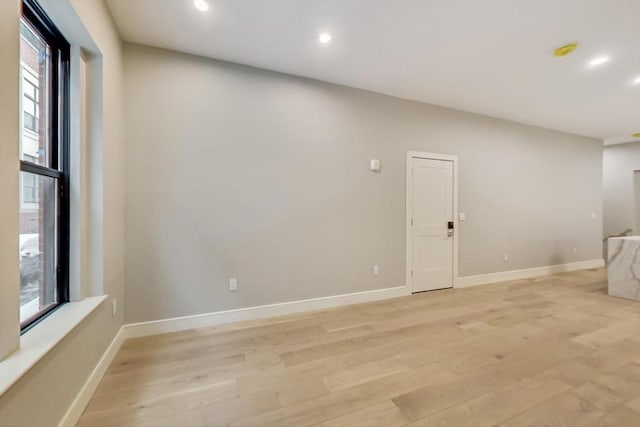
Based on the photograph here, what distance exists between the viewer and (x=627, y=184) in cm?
616

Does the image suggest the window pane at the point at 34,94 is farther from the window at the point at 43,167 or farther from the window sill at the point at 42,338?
the window sill at the point at 42,338

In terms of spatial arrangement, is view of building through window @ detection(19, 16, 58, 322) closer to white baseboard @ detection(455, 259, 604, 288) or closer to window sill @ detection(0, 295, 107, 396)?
window sill @ detection(0, 295, 107, 396)

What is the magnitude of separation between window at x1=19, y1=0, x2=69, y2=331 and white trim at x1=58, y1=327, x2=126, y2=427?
509mm

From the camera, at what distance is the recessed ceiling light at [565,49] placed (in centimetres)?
247

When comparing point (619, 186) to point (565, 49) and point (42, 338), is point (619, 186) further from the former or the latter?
point (42, 338)

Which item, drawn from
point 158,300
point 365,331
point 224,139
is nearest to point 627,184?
point 365,331

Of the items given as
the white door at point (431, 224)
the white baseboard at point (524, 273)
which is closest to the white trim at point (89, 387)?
the white door at point (431, 224)

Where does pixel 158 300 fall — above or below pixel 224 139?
below

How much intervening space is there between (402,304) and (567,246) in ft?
14.0

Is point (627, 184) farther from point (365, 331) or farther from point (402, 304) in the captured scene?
point (365, 331)

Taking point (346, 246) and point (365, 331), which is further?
point (346, 246)

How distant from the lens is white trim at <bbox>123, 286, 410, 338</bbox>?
254cm

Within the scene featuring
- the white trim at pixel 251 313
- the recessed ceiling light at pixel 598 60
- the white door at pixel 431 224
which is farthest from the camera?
the white door at pixel 431 224

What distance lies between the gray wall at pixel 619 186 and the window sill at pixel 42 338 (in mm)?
9689
